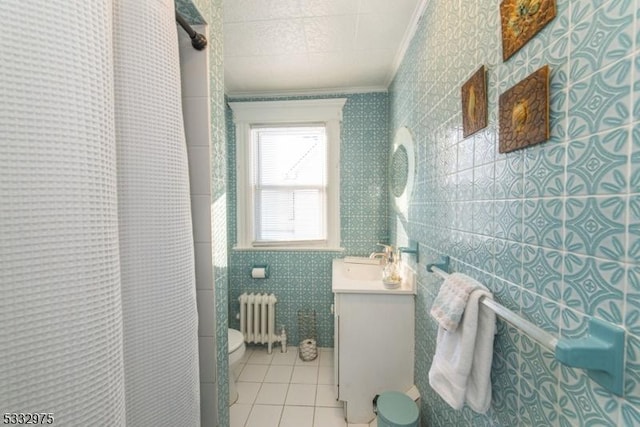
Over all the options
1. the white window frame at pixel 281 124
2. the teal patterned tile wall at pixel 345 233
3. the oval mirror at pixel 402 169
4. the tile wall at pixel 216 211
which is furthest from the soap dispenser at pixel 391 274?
the tile wall at pixel 216 211

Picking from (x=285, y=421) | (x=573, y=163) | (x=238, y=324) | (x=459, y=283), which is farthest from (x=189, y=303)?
(x=238, y=324)

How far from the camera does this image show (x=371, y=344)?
163cm

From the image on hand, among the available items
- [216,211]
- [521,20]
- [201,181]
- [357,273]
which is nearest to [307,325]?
[357,273]

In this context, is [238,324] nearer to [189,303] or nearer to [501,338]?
[189,303]

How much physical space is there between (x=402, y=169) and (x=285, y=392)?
1.90 m

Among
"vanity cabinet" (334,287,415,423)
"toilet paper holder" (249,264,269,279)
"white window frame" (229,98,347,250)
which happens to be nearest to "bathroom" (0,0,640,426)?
"vanity cabinet" (334,287,415,423)

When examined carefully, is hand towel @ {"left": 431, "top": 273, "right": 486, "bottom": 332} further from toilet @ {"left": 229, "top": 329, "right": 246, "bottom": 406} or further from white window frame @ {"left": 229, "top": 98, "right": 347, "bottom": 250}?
white window frame @ {"left": 229, "top": 98, "right": 347, "bottom": 250}

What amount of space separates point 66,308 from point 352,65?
7.25 ft

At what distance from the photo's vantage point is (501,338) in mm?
784

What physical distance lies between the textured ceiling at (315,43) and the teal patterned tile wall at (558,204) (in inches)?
24.8

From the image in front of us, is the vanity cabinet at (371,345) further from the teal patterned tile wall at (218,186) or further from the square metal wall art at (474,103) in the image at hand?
the square metal wall art at (474,103)

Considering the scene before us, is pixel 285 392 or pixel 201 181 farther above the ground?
pixel 201 181

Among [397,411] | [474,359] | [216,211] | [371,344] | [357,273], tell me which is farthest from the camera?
[357,273]

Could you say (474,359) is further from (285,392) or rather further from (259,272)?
(259,272)
